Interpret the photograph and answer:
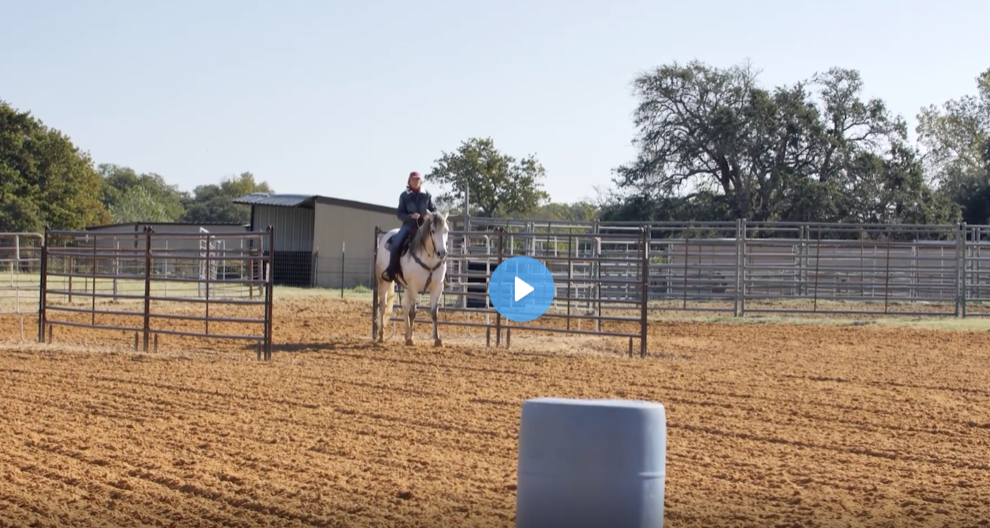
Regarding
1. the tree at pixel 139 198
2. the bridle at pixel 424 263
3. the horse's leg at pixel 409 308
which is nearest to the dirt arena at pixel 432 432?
the horse's leg at pixel 409 308

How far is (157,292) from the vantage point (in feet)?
88.8

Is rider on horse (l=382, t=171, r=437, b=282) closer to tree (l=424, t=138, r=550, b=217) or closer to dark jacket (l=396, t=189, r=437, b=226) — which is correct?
dark jacket (l=396, t=189, r=437, b=226)

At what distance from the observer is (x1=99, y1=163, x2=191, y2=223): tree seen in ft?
262

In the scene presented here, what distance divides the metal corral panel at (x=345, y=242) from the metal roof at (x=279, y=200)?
29.9 inches

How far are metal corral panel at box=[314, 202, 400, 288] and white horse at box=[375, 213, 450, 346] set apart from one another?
22.9 meters

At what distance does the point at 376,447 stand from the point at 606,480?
3.44m

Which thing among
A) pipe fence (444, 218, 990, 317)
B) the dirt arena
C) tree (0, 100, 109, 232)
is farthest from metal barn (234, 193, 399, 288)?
the dirt arena

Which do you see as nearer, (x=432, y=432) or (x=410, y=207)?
(x=432, y=432)

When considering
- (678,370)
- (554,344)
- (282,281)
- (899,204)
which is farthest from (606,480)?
(899,204)

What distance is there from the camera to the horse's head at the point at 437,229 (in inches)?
529

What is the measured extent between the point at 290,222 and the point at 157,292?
1250cm

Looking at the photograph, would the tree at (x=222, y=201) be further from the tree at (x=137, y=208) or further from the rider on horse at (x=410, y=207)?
the rider on horse at (x=410, y=207)

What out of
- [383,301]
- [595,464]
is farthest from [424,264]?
[595,464]

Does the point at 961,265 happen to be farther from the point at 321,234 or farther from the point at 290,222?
the point at 290,222
